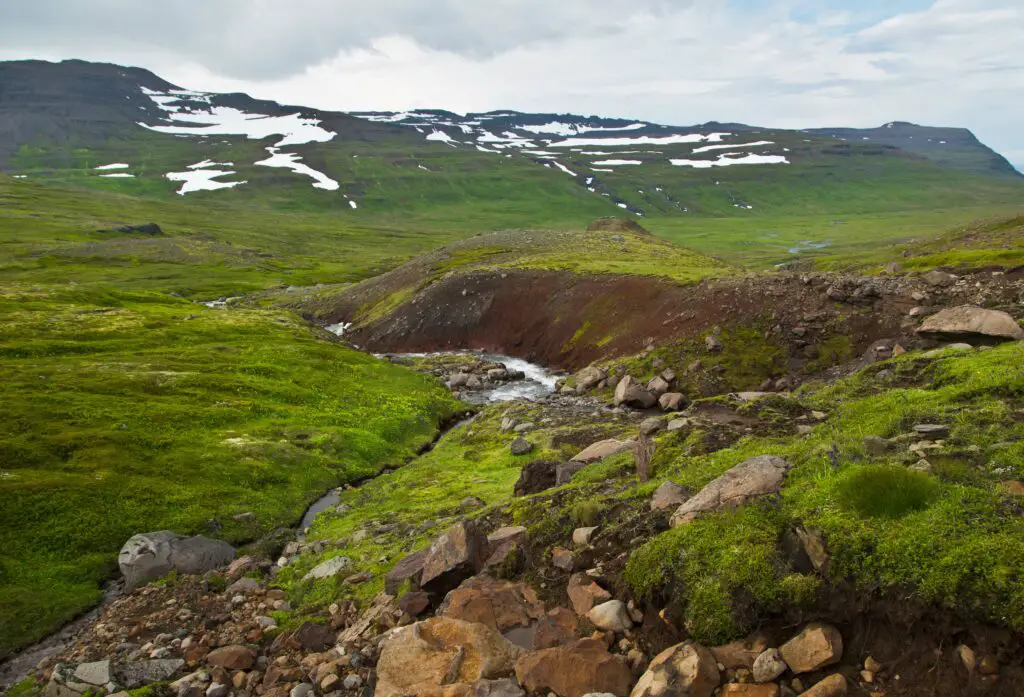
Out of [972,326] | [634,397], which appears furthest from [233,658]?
[972,326]

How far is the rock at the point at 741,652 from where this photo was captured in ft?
38.4

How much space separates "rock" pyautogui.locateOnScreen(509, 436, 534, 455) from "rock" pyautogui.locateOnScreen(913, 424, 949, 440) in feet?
77.0

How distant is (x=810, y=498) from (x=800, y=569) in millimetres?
2233

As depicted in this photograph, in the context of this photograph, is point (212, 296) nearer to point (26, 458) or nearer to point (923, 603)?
point (26, 458)

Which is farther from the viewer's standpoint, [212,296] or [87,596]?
[212,296]

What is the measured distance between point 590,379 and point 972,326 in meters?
27.9

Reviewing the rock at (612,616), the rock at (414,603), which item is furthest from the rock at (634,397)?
the rock at (612,616)

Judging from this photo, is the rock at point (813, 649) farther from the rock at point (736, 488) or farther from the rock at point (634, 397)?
the rock at point (634, 397)

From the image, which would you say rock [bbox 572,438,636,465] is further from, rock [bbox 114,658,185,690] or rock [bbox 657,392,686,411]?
rock [bbox 657,392,686,411]

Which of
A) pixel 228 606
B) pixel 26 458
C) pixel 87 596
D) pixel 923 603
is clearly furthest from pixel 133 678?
pixel 26 458

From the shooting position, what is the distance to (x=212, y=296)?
134 meters

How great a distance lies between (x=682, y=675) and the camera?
1150 cm

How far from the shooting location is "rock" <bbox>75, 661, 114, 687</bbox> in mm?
17750

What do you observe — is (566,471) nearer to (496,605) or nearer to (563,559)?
(563,559)
